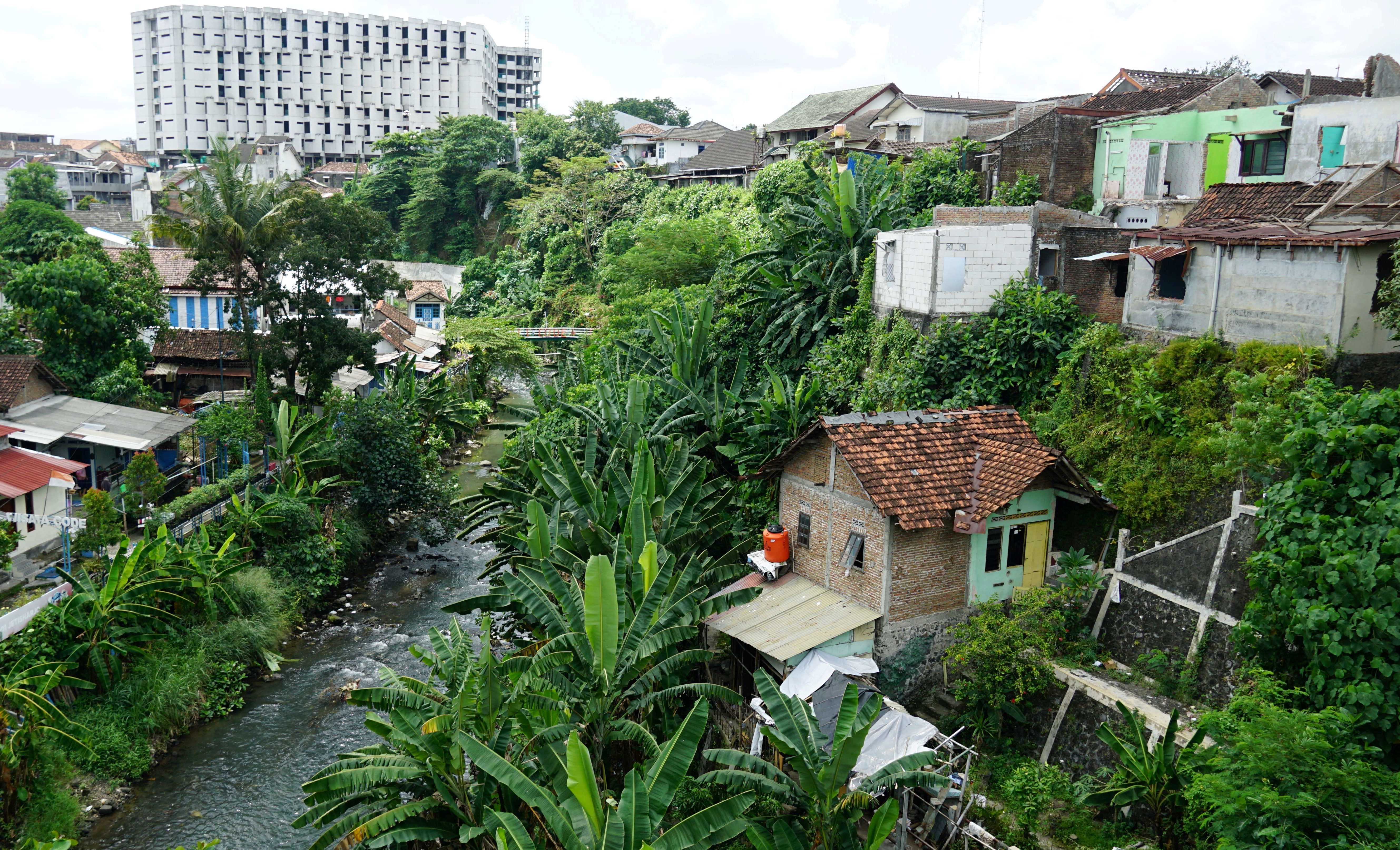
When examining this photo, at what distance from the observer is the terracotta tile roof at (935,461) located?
45.1 ft

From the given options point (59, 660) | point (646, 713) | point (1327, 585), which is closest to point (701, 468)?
point (646, 713)

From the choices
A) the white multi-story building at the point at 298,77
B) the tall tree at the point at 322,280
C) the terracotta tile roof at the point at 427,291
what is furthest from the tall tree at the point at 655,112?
the tall tree at the point at 322,280

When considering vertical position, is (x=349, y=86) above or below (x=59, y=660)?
above

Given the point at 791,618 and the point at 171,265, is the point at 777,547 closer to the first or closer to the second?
the point at 791,618

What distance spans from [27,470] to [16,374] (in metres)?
4.97

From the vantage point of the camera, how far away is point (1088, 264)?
1822cm

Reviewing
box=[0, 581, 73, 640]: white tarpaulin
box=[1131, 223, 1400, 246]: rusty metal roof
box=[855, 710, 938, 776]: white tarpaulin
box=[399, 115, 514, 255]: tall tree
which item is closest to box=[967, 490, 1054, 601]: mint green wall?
box=[855, 710, 938, 776]: white tarpaulin

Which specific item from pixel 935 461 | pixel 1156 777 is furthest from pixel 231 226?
pixel 1156 777

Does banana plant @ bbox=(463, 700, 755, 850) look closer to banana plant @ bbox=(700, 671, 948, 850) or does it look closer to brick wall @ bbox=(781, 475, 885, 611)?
banana plant @ bbox=(700, 671, 948, 850)

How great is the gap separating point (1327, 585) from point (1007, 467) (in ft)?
15.3

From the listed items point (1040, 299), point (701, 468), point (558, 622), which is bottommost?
point (558, 622)

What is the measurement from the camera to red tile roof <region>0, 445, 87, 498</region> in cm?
1933

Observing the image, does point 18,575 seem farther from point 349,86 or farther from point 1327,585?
point 349,86

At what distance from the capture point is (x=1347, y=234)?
13.6 m
